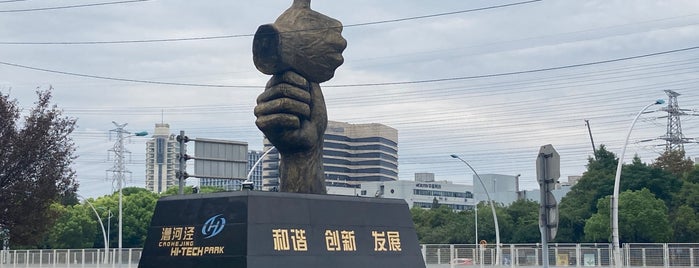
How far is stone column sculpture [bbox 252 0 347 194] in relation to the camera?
22781 mm

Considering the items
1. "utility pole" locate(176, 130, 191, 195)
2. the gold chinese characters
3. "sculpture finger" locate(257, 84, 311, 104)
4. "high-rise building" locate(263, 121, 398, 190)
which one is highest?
"high-rise building" locate(263, 121, 398, 190)

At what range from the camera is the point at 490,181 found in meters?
153

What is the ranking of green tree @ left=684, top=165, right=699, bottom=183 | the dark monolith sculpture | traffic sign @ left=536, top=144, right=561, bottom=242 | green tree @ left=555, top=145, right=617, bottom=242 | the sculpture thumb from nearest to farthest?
traffic sign @ left=536, top=144, right=561, bottom=242, the dark monolith sculpture, the sculpture thumb, green tree @ left=555, top=145, right=617, bottom=242, green tree @ left=684, top=165, right=699, bottom=183

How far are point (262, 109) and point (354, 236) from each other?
3.68 meters

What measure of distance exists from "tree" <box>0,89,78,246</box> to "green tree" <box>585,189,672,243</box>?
37.0 m

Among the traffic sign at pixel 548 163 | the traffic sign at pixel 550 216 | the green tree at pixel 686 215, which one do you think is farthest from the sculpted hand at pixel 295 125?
the green tree at pixel 686 215

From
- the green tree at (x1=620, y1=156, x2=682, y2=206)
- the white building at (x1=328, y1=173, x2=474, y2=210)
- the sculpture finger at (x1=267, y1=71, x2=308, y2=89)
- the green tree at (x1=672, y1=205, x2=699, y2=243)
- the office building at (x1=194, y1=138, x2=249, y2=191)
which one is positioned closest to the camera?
the sculpture finger at (x1=267, y1=71, x2=308, y2=89)

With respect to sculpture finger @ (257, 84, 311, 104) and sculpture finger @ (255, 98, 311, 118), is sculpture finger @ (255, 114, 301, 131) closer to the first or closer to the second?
sculpture finger @ (255, 98, 311, 118)

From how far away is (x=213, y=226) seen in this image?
20609 mm

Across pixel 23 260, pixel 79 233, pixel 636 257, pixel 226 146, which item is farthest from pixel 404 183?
pixel 226 146

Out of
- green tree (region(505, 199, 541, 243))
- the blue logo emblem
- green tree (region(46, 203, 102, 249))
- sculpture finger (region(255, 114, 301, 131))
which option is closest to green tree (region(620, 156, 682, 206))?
green tree (region(505, 199, 541, 243))

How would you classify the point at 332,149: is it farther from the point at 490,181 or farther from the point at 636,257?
the point at 636,257

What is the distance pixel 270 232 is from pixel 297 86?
4122 millimetres

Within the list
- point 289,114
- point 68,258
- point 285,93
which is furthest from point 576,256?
point 68,258
